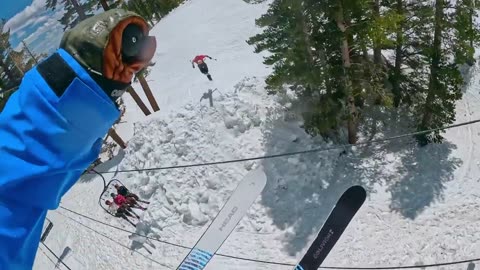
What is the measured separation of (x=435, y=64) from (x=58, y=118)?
1849 centimetres

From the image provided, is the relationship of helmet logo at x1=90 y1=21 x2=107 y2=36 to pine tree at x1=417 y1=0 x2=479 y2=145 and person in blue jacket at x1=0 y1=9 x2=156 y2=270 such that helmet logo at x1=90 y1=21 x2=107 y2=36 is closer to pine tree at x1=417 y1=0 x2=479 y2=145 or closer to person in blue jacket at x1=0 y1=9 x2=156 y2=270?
person in blue jacket at x1=0 y1=9 x2=156 y2=270

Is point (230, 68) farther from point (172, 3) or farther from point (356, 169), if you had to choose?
point (172, 3)

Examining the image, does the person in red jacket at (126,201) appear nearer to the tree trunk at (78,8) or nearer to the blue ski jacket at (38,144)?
the tree trunk at (78,8)

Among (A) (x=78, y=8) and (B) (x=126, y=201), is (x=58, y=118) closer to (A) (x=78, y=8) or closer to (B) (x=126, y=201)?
(B) (x=126, y=201)

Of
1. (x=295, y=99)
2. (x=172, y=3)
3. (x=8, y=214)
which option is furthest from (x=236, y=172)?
(x=172, y=3)

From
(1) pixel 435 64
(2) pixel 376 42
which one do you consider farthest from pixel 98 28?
(1) pixel 435 64

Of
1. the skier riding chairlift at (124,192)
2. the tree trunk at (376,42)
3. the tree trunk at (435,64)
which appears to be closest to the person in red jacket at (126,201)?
the skier riding chairlift at (124,192)

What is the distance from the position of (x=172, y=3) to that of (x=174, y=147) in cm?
3356

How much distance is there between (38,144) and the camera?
1.32 metres

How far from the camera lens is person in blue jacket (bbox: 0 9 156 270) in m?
1.33

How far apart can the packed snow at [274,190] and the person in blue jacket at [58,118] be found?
15.1 metres

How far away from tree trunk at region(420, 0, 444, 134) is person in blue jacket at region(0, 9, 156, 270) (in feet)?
57.1

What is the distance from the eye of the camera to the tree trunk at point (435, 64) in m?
16.6

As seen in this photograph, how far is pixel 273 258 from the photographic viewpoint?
16.2 m
